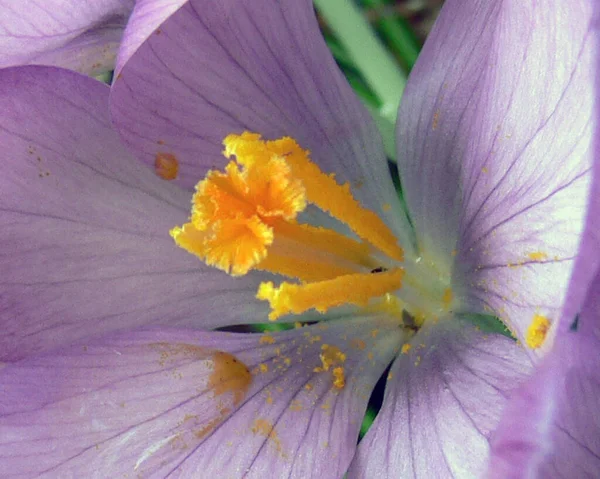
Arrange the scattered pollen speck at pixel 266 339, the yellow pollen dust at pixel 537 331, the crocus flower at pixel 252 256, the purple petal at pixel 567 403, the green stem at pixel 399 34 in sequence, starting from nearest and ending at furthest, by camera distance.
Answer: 1. the purple petal at pixel 567 403
2. the yellow pollen dust at pixel 537 331
3. the crocus flower at pixel 252 256
4. the scattered pollen speck at pixel 266 339
5. the green stem at pixel 399 34

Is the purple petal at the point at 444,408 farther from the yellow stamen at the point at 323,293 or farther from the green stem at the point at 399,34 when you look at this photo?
the green stem at the point at 399,34

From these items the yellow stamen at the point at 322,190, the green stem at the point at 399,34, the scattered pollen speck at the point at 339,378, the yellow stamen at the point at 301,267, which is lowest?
the scattered pollen speck at the point at 339,378

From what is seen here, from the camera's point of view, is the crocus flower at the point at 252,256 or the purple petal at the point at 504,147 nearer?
the purple petal at the point at 504,147

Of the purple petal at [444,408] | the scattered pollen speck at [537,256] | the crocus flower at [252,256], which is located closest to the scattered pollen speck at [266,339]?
the crocus flower at [252,256]

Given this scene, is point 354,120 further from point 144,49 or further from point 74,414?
point 74,414

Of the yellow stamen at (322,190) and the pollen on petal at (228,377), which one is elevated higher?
the yellow stamen at (322,190)

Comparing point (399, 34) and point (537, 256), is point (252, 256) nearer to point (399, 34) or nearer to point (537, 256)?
point (537, 256)

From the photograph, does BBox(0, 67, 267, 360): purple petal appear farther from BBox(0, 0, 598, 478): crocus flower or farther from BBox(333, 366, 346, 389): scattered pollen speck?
BBox(333, 366, 346, 389): scattered pollen speck
